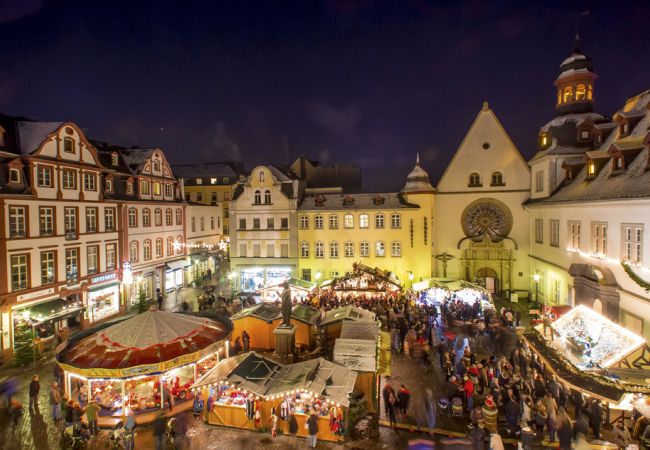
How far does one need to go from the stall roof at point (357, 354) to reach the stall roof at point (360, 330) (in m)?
0.83

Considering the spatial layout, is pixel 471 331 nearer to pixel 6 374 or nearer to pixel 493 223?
pixel 493 223

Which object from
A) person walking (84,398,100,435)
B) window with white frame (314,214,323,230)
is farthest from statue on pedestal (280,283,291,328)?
window with white frame (314,214,323,230)

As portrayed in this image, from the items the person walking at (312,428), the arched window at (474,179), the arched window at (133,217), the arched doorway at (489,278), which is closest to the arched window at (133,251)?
the arched window at (133,217)

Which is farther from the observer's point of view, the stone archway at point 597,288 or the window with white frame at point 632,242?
the stone archway at point 597,288

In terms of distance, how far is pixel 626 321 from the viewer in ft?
57.2

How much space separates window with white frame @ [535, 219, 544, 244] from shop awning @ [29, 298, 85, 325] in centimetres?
3409

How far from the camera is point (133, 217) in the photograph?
3067 cm

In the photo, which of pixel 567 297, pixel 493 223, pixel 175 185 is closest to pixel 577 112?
pixel 493 223

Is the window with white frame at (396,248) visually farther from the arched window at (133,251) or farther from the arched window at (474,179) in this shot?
the arched window at (133,251)

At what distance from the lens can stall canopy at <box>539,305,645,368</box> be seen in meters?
11.7

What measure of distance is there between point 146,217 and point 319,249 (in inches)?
624

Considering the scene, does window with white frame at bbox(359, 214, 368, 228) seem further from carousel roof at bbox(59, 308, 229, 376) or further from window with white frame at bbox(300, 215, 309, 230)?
carousel roof at bbox(59, 308, 229, 376)

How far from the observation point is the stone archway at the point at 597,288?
18.2 m

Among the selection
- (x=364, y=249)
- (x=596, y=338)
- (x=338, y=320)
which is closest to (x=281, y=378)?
(x=338, y=320)
